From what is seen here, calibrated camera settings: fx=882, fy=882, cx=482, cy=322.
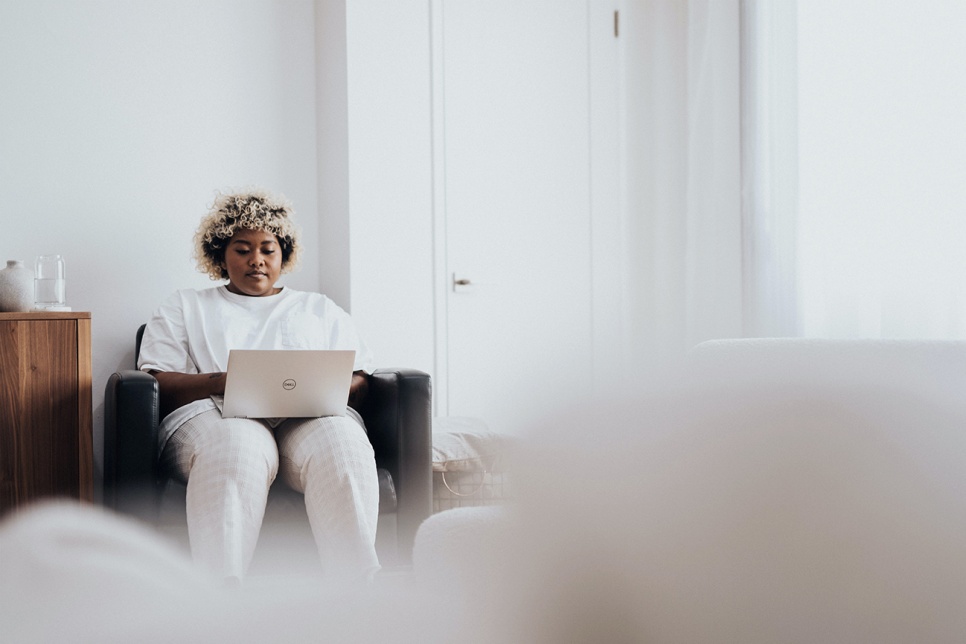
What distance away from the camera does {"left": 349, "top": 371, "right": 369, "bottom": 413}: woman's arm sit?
96.5 inches

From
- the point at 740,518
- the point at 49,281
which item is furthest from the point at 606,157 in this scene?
the point at 740,518

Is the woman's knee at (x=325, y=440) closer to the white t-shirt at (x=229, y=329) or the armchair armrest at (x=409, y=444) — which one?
the armchair armrest at (x=409, y=444)

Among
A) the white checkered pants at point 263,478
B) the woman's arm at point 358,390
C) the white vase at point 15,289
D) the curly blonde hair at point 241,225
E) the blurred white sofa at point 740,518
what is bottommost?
the white checkered pants at point 263,478

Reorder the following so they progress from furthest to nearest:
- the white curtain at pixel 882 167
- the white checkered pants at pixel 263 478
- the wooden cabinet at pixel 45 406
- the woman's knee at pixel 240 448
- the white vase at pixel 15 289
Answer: the white curtain at pixel 882 167, the white vase at pixel 15 289, the wooden cabinet at pixel 45 406, the woman's knee at pixel 240 448, the white checkered pants at pixel 263 478

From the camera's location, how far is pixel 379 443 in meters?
2.39

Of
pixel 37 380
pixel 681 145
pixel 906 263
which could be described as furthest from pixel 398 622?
pixel 681 145

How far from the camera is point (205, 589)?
8.9 inches

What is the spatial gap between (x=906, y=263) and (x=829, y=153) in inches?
20.0

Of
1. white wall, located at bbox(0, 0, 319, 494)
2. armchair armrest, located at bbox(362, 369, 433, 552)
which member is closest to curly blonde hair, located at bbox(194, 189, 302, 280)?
white wall, located at bbox(0, 0, 319, 494)

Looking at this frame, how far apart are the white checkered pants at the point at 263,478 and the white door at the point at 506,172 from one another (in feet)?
3.79

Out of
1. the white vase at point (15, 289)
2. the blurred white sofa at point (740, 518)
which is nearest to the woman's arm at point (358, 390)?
the white vase at point (15, 289)

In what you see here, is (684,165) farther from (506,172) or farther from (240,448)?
(240,448)

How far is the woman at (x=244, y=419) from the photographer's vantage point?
6.38 feet

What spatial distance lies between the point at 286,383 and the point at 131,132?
131cm
